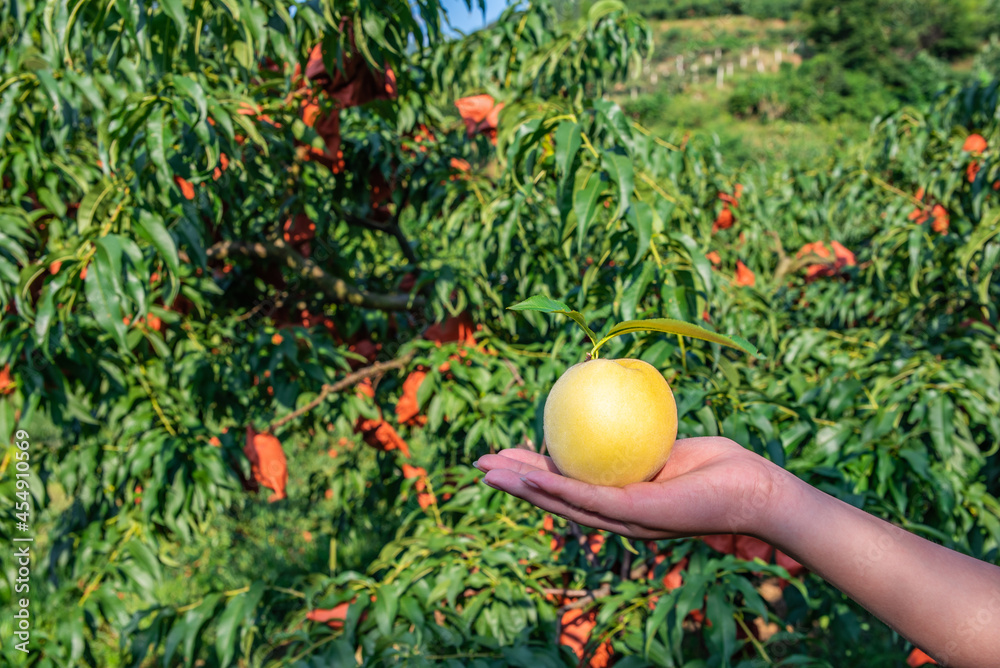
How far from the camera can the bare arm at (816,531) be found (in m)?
0.68

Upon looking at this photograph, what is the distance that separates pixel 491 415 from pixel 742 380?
2.15 ft

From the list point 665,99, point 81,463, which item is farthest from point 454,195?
point 665,99

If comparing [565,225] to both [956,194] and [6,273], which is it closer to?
[6,273]

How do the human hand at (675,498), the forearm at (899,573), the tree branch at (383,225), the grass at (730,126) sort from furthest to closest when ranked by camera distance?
1. the grass at (730,126)
2. the tree branch at (383,225)
3. the human hand at (675,498)
4. the forearm at (899,573)

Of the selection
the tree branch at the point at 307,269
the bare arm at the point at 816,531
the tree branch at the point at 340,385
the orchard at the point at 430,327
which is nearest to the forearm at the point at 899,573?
the bare arm at the point at 816,531

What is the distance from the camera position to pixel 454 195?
229 centimetres

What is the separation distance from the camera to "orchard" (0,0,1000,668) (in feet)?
4.17

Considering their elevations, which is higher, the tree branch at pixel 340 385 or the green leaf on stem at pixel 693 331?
the green leaf on stem at pixel 693 331

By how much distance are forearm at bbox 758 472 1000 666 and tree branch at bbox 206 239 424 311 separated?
163 cm

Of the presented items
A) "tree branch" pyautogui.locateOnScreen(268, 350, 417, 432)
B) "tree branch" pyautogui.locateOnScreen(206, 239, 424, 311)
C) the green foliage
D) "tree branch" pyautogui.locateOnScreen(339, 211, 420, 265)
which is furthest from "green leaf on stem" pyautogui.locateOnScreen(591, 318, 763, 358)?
the green foliage

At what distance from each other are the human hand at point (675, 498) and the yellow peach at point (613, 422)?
2.3 inches

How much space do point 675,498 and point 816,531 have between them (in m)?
0.17

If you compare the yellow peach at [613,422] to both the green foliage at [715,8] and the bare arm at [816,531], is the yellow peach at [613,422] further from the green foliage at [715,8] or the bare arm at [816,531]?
the green foliage at [715,8]

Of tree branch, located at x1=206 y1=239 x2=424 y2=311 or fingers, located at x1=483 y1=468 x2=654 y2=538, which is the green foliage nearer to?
tree branch, located at x1=206 y1=239 x2=424 y2=311
